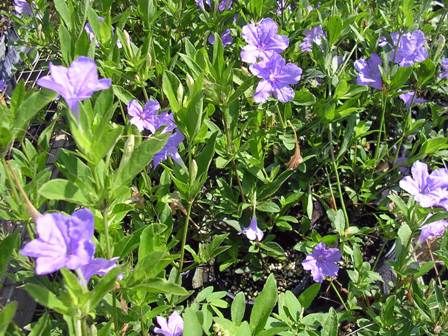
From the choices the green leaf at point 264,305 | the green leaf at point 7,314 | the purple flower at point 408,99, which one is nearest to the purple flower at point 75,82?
the green leaf at point 7,314

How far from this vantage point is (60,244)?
726 mm

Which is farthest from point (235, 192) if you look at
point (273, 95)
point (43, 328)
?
point (43, 328)

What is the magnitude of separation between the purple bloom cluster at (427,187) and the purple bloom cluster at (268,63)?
35 cm

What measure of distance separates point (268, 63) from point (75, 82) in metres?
0.69

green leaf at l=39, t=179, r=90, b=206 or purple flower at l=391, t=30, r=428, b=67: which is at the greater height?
green leaf at l=39, t=179, r=90, b=206

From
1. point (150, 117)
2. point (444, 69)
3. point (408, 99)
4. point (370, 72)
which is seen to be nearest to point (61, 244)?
point (150, 117)

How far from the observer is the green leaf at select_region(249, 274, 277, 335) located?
3.18ft

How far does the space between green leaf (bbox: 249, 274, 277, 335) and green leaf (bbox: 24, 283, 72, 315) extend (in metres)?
0.34

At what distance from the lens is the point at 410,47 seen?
1606 millimetres

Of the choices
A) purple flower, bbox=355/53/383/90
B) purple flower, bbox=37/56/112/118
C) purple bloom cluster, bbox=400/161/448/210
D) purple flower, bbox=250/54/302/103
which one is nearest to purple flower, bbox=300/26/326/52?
purple flower, bbox=355/53/383/90

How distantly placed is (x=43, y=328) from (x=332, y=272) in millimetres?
766

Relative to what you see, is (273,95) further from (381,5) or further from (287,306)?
(381,5)

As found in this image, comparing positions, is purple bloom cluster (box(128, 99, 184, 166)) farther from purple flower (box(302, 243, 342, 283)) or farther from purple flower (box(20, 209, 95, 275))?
A: purple flower (box(20, 209, 95, 275))

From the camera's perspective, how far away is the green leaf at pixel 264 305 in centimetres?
97
